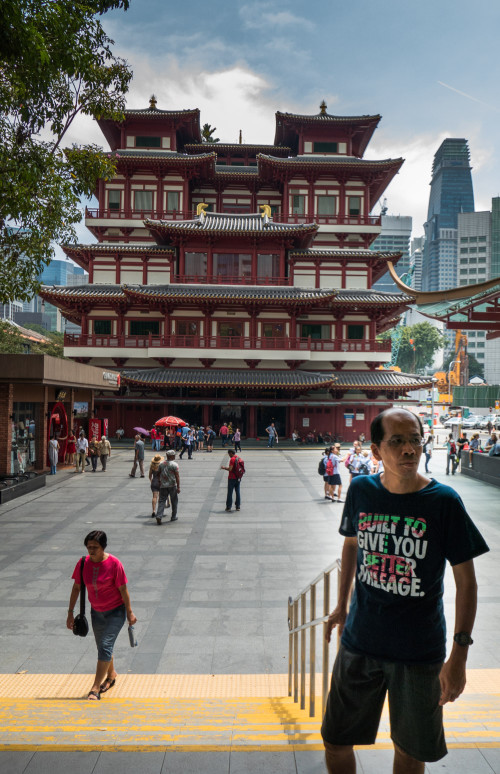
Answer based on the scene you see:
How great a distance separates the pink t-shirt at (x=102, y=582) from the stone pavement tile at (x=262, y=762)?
2.09 meters

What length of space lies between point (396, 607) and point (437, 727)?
58 centimetres

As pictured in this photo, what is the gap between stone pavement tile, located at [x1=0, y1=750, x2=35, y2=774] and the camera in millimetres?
3307

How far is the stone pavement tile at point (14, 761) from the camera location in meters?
3.31

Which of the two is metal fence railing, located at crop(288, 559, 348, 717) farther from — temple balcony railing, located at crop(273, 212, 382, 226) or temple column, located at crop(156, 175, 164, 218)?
temple column, located at crop(156, 175, 164, 218)

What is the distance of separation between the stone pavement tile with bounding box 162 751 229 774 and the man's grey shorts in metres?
1.01

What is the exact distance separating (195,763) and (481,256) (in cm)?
13044

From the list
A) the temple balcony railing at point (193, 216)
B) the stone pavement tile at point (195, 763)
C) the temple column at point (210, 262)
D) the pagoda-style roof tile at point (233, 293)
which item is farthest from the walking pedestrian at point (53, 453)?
the temple balcony railing at point (193, 216)

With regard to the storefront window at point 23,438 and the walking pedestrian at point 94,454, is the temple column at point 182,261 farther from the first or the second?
the storefront window at point 23,438

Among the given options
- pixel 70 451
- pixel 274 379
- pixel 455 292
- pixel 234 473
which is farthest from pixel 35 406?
pixel 274 379

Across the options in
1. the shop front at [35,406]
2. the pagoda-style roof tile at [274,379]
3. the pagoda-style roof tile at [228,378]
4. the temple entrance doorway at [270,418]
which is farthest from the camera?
the temple entrance doorway at [270,418]

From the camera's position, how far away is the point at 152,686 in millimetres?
5406

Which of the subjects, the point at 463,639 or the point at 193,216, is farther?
the point at 193,216

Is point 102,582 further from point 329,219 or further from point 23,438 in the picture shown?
point 329,219

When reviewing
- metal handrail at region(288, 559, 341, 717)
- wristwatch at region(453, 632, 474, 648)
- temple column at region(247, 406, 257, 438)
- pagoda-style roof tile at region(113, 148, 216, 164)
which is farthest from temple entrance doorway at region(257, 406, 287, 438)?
wristwatch at region(453, 632, 474, 648)
